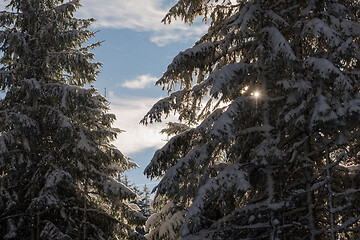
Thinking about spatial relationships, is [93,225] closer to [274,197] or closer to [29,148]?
[29,148]

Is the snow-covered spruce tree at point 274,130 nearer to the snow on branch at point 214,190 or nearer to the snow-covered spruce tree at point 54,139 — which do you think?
the snow on branch at point 214,190

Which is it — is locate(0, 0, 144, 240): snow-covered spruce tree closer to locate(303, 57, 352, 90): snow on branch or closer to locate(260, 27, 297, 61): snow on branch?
locate(260, 27, 297, 61): snow on branch

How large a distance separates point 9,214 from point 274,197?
9467 millimetres

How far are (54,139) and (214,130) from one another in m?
8.89

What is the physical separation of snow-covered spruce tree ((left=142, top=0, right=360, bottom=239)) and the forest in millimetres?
31

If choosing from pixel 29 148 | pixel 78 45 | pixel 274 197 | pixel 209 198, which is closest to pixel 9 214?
pixel 29 148

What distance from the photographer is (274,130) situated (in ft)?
25.5

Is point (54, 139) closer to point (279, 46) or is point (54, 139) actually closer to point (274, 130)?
point (274, 130)

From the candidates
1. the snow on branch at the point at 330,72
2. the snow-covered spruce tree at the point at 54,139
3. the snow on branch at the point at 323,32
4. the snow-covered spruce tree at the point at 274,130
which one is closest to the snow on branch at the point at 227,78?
the snow-covered spruce tree at the point at 274,130

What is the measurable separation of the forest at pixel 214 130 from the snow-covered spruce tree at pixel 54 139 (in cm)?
6

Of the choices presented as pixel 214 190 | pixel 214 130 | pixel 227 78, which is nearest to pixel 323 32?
pixel 227 78

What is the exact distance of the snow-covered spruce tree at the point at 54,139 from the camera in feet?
39.5

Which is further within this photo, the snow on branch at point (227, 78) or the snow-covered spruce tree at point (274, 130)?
the snow on branch at point (227, 78)

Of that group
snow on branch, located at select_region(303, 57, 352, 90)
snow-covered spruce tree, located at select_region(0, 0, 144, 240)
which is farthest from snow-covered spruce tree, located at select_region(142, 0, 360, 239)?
snow-covered spruce tree, located at select_region(0, 0, 144, 240)
